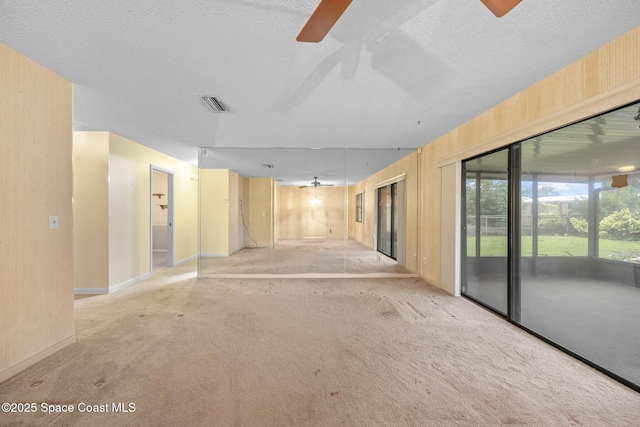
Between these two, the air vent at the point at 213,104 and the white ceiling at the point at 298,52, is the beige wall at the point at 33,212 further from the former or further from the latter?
the air vent at the point at 213,104

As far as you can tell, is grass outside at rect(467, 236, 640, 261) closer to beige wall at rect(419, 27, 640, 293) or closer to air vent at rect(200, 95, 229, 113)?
beige wall at rect(419, 27, 640, 293)

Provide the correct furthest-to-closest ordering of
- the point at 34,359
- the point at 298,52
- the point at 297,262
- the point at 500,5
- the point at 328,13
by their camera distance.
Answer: the point at 297,262
the point at 34,359
the point at 298,52
the point at 328,13
the point at 500,5

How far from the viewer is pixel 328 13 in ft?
4.34

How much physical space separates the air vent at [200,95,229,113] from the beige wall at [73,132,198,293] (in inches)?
90.2

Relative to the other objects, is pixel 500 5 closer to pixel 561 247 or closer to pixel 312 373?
pixel 312 373

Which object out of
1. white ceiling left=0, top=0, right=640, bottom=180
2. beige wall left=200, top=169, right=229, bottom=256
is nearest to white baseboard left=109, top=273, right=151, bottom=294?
beige wall left=200, top=169, right=229, bottom=256

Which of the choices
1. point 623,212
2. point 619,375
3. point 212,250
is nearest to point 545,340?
point 619,375

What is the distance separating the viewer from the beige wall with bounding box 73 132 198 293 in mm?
4383

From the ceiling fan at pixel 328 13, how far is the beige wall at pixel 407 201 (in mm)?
4603

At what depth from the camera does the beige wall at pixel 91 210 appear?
437cm

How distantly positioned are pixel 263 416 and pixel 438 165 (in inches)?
174

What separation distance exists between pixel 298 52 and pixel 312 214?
681cm

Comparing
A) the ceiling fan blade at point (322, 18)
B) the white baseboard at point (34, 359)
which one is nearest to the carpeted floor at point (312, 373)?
the white baseboard at point (34, 359)

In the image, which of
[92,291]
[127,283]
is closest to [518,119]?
[127,283]
